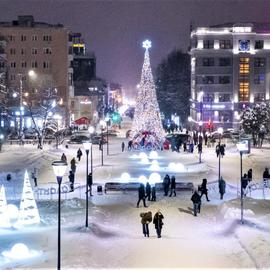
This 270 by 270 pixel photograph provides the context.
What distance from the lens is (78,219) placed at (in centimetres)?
2472

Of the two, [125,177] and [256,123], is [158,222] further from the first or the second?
[256,123]

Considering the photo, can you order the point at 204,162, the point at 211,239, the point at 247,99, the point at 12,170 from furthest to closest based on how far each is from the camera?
the point at 247,99 → the point at 204,162 → the point at 12,170 → the point at 211,239

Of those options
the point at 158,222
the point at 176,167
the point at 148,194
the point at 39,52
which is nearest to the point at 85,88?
the point at 39,52

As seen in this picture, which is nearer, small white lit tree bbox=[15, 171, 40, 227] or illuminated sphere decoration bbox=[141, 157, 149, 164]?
small white lit tree bbox=[15, 171, 40, 227]

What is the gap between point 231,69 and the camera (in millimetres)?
85500

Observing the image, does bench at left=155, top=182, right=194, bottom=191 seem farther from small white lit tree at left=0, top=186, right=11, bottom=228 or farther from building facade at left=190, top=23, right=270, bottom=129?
building facade at left=190, top=23, right=270, bottom=129

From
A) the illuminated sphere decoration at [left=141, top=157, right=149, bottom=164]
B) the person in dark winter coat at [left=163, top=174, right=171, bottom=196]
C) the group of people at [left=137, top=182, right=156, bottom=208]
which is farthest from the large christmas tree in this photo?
the group of people at [left=137, top=182, right=156, bottom=208]

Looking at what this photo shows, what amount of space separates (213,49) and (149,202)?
5918 cm

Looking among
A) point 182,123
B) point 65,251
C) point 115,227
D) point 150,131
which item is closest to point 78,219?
point 115,227

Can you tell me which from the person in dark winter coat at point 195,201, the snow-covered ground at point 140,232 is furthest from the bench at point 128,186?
the person in dark winter coat at point 195,201

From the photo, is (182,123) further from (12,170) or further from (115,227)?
(115,227)

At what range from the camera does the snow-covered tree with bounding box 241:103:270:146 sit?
188 ft

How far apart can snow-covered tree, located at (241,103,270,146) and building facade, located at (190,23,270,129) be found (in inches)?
1015

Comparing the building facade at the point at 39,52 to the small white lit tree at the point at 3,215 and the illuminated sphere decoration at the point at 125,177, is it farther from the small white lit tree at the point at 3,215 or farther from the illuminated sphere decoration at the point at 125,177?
the small white lit tree at the point at 3,215
